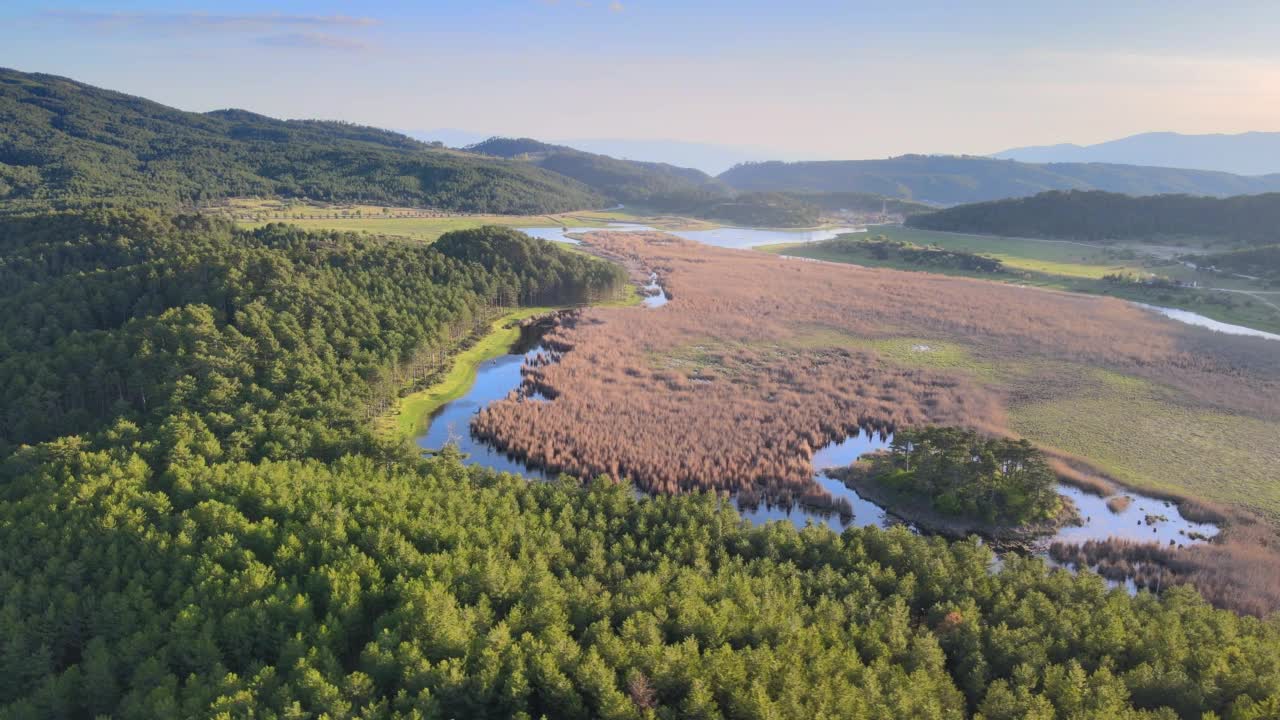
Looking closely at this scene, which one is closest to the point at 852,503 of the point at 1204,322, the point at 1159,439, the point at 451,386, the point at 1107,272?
the point at 1159,439

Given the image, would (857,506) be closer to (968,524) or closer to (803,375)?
(968,524)

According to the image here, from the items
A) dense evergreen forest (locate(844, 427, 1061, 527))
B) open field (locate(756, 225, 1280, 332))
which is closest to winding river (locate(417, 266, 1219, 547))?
dense evergreen forest (locate(844, 427, 1061, 527))

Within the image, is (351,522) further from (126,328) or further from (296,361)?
(126,328)

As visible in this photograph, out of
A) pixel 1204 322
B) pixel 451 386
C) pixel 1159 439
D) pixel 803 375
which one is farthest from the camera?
pixel 1204 322

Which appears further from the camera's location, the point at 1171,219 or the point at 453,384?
the point at 1171,219

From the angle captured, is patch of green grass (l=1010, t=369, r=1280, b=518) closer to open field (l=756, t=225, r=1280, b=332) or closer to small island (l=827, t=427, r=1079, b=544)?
small island (l=827, t=427, r=1079, b=544)

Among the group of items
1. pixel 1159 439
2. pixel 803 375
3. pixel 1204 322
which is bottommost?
pixel 1159 439
